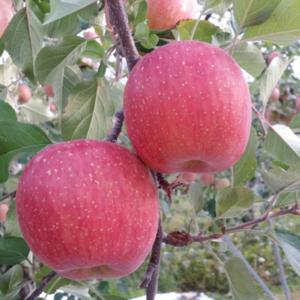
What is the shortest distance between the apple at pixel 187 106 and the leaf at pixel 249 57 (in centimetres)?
17

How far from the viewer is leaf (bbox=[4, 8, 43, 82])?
749 millimetres

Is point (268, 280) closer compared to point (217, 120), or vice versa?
point (217, 120)

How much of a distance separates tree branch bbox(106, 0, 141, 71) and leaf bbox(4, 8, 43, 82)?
0.25m

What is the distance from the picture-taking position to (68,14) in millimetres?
673

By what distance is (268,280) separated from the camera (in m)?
4.02

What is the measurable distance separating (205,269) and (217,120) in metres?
4.03

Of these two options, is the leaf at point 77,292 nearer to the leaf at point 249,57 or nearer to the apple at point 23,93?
the leaf at point 249,57

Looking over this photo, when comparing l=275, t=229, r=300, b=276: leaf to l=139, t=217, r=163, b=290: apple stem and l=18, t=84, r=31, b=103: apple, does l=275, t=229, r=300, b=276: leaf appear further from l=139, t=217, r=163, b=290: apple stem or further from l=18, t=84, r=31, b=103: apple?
l=18, t=84, r=31, b=103: apple

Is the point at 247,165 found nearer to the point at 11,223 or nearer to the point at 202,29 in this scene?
the point at 202,29

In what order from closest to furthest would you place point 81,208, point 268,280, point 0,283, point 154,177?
point 81,208 < point 154,177 < point 0,283 < point 268,280

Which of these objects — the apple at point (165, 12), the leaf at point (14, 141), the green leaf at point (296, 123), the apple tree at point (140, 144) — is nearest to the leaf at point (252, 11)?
the apple tree at point (140, 144)

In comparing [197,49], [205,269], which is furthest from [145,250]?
[205,269]

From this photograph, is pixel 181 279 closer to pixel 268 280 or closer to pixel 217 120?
pixel 268 280

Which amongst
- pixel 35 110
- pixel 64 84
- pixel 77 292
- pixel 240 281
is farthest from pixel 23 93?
pixel 240 281
